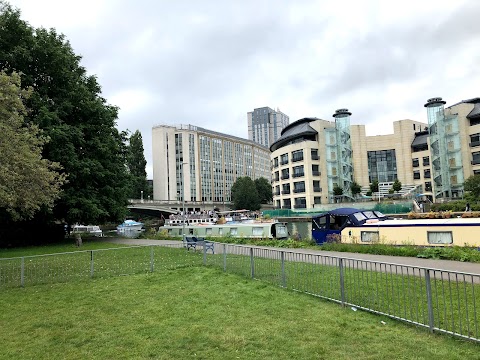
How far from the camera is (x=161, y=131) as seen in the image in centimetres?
12056

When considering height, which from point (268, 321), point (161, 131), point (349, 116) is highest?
point (161, 131)

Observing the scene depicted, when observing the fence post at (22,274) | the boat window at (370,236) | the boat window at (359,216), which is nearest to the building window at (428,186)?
the boat window at (359,216)

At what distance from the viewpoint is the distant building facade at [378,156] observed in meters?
63.9

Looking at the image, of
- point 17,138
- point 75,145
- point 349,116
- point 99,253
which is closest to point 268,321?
point 99,253

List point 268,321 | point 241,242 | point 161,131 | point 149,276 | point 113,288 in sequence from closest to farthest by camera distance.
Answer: point 268,321 → point 113,288 → point 149,276 → point 241,242 → point 161,131

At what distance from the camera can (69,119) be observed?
96.9ft

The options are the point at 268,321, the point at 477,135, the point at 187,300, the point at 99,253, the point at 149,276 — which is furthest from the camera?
the point at 477,135

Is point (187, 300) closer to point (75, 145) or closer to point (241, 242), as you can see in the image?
point (241, 242)

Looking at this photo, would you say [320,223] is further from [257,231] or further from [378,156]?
[378,156]

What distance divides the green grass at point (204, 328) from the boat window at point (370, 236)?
1192 cm

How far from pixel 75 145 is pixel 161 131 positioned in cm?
9406

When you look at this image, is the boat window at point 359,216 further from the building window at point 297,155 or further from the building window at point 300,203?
the building window at point 297,155

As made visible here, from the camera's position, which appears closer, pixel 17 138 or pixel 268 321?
pixel 268 321

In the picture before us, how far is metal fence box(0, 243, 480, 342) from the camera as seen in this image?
21.6ft
